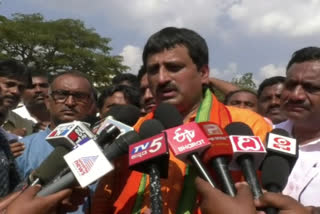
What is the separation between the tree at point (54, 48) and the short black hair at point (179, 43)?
2853 cm

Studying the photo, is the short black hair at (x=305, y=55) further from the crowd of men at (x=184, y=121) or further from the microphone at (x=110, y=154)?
→ the microphone at (x=110, y=154)

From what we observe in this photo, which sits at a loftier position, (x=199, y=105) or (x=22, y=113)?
(x=199, y=105)

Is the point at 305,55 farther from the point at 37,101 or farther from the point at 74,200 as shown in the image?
the point at 37,101

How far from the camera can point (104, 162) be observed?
157 cm

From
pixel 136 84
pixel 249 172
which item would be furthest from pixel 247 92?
pixel 249 172

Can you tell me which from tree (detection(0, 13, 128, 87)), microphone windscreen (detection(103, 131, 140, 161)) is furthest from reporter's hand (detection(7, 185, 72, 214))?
tree (detection(0, 13, 128, 87))

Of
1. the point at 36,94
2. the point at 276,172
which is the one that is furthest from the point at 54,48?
the point at 276,172

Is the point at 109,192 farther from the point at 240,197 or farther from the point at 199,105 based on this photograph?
the point at 240,197

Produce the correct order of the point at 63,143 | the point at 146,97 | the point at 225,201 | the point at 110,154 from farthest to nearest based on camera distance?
the point at 146,97 → the point at 63,143 → the point at 110,154 → the point at 225,201

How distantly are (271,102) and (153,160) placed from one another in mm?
2911

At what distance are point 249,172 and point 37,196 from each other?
72cm

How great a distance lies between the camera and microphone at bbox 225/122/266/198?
60.7 inches

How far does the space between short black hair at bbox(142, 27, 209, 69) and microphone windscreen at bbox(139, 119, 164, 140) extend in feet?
2.01

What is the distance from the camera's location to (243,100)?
4.67m
